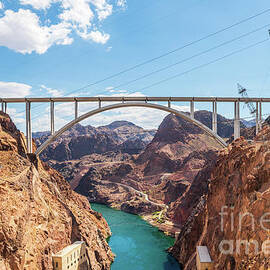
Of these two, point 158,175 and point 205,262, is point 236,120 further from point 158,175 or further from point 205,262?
point 158,175

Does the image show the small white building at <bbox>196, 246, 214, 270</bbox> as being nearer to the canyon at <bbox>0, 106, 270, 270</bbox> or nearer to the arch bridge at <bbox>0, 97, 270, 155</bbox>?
the canyon at <bbox>0, 106, 270, 270</bbox>

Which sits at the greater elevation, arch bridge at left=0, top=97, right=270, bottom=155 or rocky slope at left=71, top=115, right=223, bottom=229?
arch bridge at left=0, top=97, right=270, bottom=155

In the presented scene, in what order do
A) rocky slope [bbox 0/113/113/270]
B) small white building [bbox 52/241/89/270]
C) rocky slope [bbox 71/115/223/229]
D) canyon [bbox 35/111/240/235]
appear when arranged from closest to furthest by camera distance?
rocky slope [bbox 0/113/113/270], small white building [bbox 52/241/89/270], canyon [bbox 35/111/240/235], rocky slope [bbox 71/115/223/229]

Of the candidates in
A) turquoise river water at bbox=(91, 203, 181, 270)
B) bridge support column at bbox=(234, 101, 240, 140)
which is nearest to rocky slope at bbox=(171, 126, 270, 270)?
bridge support column at bbox=(234, 101, 240, 140)

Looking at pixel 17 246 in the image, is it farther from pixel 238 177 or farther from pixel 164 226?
pixel 164 226

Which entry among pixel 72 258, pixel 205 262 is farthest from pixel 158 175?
pixel 205 262

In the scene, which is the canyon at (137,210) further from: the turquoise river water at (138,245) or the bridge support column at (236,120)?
the bridge support column at (236,120)

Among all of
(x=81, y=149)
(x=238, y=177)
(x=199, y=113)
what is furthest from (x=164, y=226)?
(x=81, y=149)
